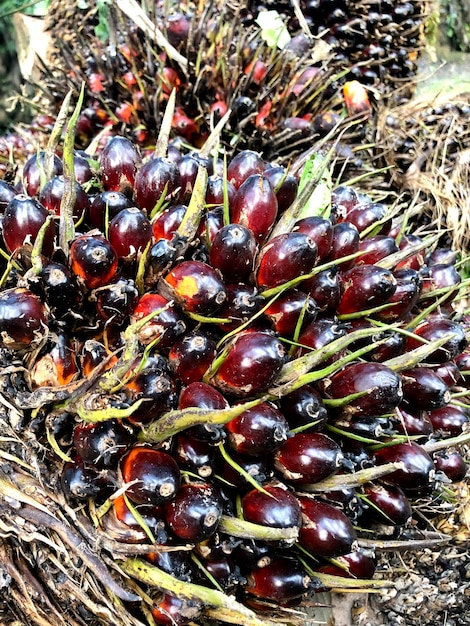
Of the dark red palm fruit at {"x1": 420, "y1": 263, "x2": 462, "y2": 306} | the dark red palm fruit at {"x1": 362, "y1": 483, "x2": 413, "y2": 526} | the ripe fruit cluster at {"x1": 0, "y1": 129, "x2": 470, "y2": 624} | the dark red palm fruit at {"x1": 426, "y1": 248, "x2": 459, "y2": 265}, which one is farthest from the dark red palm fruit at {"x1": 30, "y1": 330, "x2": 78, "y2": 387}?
the dark red palm fruit at {"x1": 426, "y1": 248, "x2": 459, "y2": 265}

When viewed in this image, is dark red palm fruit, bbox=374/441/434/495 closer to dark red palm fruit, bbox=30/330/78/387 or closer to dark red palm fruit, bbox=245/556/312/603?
dark red palm fruit, bbox=245/556/312/603

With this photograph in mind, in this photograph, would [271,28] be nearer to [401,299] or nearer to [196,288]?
[401,299]

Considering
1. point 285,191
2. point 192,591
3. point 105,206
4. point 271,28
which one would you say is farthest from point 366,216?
point 271,28

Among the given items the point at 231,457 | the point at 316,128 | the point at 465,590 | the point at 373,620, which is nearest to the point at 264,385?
the point at 231,457

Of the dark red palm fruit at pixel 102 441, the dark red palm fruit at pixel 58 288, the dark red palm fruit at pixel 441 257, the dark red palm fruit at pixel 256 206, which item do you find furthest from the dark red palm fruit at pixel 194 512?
the dark red palm fruit at pixel 441 257

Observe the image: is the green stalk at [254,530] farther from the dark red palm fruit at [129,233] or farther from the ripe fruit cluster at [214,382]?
the dark red palm fruit at [129,233]

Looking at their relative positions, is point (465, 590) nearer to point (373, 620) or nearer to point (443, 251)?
point (373, 620)
